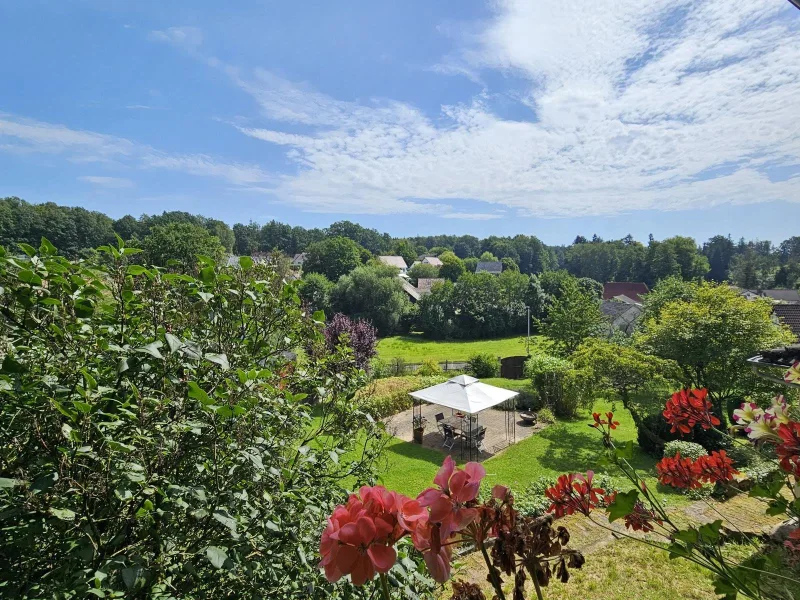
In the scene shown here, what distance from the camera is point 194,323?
2186 millimetres

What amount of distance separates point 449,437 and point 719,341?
7.89 m

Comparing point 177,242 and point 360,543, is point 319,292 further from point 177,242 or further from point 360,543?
point 360,543

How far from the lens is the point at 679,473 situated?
1.98 meters

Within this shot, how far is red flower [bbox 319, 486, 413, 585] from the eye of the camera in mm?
760

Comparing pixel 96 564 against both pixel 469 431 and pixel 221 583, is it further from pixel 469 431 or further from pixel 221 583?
pixel 469 431

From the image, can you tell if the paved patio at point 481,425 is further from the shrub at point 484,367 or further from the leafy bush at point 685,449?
the shrub at point 484,367

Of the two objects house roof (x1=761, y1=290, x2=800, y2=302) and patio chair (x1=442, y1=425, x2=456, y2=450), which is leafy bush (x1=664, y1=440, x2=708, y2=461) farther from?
house roof (x1=761, y1=290, x2=800, y2=302)

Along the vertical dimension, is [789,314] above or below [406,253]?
below

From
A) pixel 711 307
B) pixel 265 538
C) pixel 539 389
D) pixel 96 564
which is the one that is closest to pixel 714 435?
pixel 711 307

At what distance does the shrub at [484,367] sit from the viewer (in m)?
22.2

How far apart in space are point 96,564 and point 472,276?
39.0 m

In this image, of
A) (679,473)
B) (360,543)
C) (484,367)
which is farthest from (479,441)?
(360,543)

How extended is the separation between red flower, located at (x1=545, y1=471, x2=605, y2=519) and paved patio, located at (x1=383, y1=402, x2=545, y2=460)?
29.6ft

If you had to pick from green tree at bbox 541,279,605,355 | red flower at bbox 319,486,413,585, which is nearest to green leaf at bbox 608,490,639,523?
red flower at bbox 319,486,413,585
